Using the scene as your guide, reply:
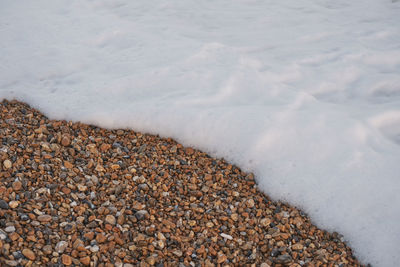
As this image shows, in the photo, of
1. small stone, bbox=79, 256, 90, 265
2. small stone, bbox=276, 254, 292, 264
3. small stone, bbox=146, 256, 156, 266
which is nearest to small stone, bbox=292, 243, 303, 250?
small stone, bbox=276, 254, 292, 264

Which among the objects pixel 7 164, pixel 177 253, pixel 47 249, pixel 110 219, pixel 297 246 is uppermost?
pixel 7 164

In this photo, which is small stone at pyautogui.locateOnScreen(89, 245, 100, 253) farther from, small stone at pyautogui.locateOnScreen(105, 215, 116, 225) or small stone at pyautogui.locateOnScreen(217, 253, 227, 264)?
small stone at pyautogui.locateOnScreen(217, 253, 227, 264)

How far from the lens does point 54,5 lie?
5676mm

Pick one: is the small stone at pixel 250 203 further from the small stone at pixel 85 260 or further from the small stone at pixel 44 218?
the small stone at pixel 44 218

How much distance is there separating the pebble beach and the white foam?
0.25 meters

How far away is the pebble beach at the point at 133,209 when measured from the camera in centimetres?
229

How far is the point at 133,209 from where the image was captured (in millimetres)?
2668

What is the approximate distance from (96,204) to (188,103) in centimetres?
159

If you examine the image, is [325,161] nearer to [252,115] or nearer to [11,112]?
[252,115]

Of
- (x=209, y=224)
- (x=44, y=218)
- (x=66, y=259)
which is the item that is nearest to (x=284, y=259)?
(x=209, y=224)

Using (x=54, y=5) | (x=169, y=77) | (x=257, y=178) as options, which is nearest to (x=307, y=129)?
(x=257, y=178)

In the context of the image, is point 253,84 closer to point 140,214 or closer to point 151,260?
point 140,214

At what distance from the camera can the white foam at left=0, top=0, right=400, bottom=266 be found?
9.93 feet

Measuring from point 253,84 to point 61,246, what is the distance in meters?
2.82
